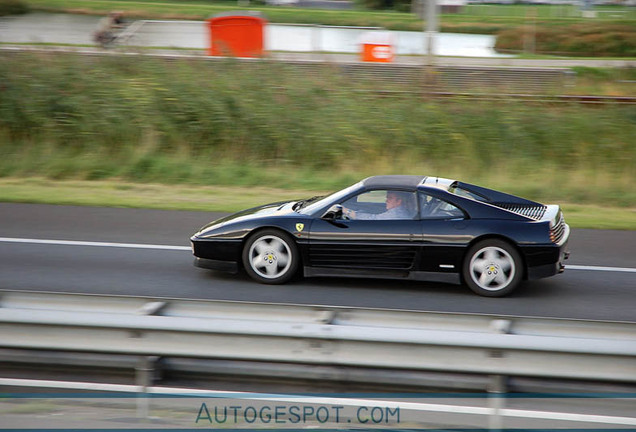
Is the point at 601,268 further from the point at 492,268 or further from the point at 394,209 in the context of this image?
the point at 394,209

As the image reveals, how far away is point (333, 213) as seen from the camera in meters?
7.89

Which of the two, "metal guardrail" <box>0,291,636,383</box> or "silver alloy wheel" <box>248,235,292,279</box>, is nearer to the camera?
"metal guardrail" <box>0,291,636,383</box>

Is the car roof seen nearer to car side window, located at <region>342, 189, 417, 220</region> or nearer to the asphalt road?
car side window, located at <region>342, 189, 417, 220</region>

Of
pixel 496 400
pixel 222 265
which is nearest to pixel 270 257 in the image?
pixel 222 265

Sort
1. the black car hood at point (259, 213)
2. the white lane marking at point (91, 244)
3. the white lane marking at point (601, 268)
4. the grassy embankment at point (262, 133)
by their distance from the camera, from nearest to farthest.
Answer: the black car hood at point (259, 213) < the white lane marking at point (601, 268) < the white lane marking at point (91, 244) < the grassy embankment at point (262, 133)

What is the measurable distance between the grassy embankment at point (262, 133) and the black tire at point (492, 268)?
6.17 m

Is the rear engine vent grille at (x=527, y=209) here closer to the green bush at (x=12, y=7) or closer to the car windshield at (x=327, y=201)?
the car windshield at (x=327, y=201)

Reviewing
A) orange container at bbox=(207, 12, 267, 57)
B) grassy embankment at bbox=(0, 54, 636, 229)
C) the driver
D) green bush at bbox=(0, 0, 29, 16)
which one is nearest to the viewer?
the driver

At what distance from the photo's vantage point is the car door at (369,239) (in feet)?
25.2

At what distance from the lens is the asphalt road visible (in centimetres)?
757

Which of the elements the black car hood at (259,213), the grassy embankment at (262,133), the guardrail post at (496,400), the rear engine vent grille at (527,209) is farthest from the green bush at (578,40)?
the guardrail post at (496,400)

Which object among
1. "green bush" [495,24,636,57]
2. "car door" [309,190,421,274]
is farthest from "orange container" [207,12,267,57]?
"car door" [309,190,421,274]

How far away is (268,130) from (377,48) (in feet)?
31.3

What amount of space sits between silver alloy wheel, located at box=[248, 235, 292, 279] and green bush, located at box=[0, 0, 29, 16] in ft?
104
